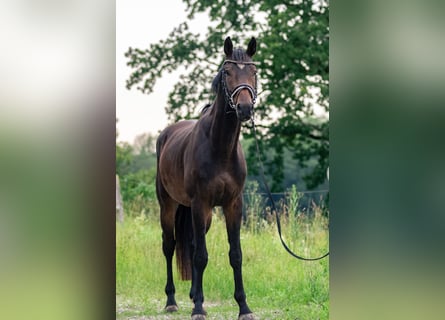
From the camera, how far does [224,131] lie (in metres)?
5.18

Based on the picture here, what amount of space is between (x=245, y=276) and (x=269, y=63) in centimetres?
562

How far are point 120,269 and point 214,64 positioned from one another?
16.9 ft

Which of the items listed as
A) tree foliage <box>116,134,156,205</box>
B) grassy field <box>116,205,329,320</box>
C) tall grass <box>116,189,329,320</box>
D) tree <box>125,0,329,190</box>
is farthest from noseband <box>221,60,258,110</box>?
tree foliage <box>116,134,156,205</box>

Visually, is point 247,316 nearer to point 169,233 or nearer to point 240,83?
point 169,233

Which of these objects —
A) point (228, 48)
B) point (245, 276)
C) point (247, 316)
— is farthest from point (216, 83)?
point (245, 276)

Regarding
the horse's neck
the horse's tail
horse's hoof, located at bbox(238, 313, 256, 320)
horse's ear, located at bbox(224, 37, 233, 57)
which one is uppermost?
horse's ear, located at bbox(224, 37, 233, 57)

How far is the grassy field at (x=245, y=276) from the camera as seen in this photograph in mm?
5824

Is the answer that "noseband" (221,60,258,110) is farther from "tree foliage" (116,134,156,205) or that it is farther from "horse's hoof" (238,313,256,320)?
"tree foliage" (116,134,156,205)

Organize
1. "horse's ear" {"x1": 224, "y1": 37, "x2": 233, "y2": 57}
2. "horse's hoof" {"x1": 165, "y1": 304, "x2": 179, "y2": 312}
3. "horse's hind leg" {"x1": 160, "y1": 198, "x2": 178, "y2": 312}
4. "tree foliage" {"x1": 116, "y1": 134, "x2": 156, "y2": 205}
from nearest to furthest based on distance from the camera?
"horse's ear" {"x1": 224, "y1": 37, "x2": 233, "y2": 57} < "horse's hoof" {"x1": 165, "y1": 304, "x2": 179, "y2": 312} < "horse's hind leg" {"x1": 160, "y1": 198, "x2": 178, "y2": 312} < "tree foliage" {"x1": 116, "y1": 134, "x2": 156, "y2": 205}

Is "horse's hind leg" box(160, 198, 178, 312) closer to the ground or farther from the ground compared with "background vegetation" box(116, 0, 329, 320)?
closer to the ground

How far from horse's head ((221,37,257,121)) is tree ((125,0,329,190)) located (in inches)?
246

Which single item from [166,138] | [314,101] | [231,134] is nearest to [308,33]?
[314,101]

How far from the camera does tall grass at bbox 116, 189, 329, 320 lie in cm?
584
